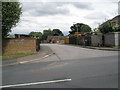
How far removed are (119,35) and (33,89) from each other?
62.6 feet

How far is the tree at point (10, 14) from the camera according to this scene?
620 inches

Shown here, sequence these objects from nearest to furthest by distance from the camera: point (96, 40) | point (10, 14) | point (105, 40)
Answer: point (10, 14)
point (105, 40)
point (96, 40)

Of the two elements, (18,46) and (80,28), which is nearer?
(18,46)

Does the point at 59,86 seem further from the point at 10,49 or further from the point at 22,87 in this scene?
the point at 10,49

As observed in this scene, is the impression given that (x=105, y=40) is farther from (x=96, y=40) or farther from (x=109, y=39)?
(x=96, y=40)

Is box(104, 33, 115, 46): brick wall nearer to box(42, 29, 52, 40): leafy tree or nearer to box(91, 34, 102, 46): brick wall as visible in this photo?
box(91, 34, 102, 46): brick wall

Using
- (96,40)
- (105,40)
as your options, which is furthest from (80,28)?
(105,40)

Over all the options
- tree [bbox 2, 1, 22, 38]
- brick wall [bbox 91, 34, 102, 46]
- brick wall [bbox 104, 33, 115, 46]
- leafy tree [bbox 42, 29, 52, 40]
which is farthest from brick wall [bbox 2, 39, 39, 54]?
leafy tree [bbox 42, 29, 52, 40]

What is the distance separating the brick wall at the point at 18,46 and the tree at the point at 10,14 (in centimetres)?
136

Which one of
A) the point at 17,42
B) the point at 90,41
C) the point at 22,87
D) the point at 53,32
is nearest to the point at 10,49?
the point at 17,42

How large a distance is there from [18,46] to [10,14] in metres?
3.74

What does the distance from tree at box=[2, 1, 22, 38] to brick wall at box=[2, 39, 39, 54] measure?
136cm

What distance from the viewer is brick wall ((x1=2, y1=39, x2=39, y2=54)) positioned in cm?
1766

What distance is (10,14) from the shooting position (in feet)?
52.7
